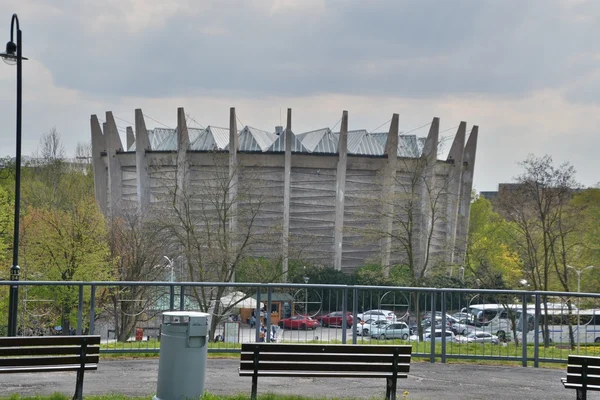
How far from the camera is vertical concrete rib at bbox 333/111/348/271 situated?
213 feet

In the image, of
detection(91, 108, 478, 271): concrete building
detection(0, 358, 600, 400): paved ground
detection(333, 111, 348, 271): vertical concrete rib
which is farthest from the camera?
Result: detection(333, 111, 348, 271): vertical concrete rib

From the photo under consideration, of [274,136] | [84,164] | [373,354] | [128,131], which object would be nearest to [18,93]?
[373,354]

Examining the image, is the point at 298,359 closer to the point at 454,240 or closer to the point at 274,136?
the point at 454,240

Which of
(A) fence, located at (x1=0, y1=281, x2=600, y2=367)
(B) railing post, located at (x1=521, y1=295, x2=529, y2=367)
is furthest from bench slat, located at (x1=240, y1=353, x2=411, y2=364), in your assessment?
(B) railing post, located at (x1=521, y1=295, x2=529, y2=367)

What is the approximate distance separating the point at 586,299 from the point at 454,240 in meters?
43.2

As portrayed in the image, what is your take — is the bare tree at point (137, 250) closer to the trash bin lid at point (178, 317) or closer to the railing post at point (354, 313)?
the railing post at point (354, 313)

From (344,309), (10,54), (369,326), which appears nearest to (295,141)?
(10,54)

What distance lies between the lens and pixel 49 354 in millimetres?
9711

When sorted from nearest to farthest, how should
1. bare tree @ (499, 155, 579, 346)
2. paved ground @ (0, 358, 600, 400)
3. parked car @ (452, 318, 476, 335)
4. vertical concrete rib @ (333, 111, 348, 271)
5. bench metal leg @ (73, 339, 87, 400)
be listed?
bench metal leg @ (73, 339, 87, 400), paved ground @ (0, 358, 600, 400), parked car @ (452, 318, 476, 335), bare tree @ (499, 155, 579, 346), vertical concrete rib @ (333, 111, 348, 271)

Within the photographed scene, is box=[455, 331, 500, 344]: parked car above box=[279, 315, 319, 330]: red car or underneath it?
underneath

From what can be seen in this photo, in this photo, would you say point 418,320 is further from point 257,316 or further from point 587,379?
point 587,379

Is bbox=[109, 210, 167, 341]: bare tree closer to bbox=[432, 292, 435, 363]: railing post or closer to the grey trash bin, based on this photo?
bbox=[432, 292, 435, 363]: railing post

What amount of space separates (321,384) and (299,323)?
3.38 m

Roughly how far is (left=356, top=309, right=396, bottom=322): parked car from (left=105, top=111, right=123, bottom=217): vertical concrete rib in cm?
5500
